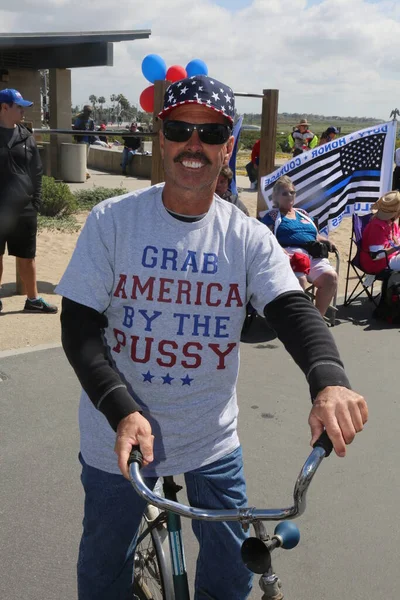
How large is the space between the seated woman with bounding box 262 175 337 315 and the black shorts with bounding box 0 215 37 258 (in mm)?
2290

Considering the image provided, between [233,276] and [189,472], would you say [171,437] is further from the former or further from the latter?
[233,276]

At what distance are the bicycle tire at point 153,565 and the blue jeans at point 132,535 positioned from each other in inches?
4.1

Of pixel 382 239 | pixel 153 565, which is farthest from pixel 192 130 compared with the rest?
pixel 382 239

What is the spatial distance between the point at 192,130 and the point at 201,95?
0.32ft

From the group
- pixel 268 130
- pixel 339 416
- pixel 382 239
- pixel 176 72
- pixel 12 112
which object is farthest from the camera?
pixel 176 72

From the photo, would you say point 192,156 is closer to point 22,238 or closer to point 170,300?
point 170,300

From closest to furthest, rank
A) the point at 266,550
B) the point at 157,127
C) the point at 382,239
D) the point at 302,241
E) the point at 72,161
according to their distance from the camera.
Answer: the point at 266,550 < the point at 157,127 < the point at 302,241 < the point at 382,239 < the point at 72,161

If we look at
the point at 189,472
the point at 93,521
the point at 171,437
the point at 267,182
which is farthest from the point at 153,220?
the point at 267,182

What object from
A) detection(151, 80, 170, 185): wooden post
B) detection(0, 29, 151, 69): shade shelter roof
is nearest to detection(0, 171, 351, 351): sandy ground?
detection(151, 80, 170, 185): wooden post

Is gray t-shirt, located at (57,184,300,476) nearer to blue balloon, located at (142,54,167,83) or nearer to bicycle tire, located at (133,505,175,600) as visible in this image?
bicycle tire, located at (133,505,175,600)

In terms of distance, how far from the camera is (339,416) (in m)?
1.36

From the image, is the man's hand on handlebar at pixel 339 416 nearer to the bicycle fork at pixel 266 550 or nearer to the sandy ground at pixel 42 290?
the bicycle fork at pixel 266 550

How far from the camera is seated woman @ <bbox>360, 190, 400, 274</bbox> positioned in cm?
675

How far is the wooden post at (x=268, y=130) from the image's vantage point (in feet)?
24.2
